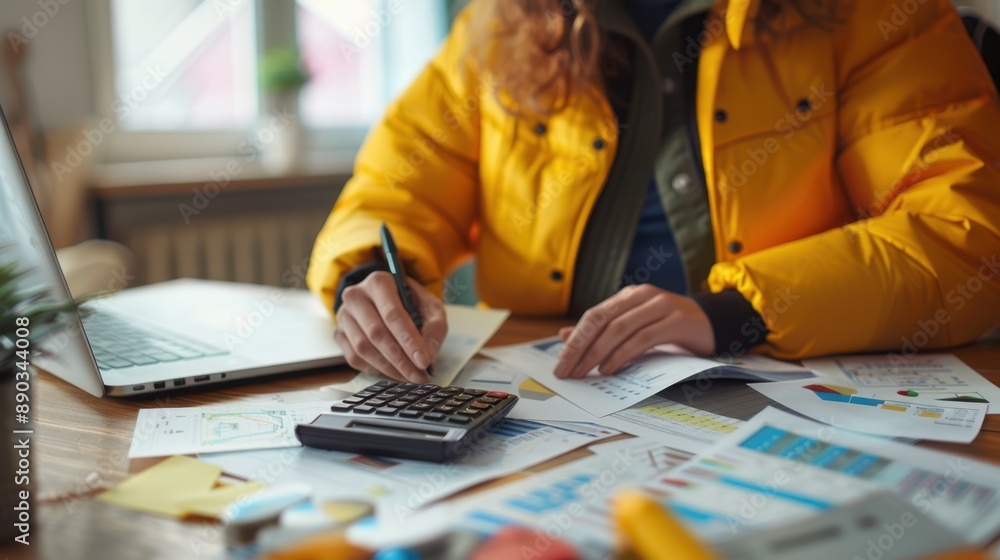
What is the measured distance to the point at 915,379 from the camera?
0.80 metres

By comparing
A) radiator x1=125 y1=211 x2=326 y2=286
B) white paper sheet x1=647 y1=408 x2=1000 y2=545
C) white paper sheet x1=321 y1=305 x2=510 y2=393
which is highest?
white paper sheet x1=647 y1=408 x2=1000 y2=545

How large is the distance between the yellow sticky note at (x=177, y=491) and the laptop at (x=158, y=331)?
0.35 feet

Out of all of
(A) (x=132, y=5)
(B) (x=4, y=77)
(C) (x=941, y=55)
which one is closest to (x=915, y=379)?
(C) (x=941, y=55)

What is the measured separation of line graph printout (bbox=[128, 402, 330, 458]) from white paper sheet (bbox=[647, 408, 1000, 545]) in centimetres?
31

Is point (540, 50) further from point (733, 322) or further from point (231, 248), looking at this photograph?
point (231, 248)

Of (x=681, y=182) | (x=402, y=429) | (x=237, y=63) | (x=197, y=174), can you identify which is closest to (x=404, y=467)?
(x=402, y=429)

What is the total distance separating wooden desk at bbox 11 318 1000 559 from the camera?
18.7 inches

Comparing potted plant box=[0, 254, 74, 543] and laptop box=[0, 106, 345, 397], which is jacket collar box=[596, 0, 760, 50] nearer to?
laptop box=[0, 106, 345, 397]

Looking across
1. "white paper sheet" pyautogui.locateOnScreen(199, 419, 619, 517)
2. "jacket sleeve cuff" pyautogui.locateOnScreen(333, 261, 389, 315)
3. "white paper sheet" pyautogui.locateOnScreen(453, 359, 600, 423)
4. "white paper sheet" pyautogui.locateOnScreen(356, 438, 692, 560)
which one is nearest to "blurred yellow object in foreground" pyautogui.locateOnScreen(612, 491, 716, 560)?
"white paper sheet" pyautogui.locateOnScreen(356, 438, 692, 560)

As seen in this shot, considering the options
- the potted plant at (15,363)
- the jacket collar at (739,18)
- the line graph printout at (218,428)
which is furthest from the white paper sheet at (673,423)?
the jacket collar at (739,18)

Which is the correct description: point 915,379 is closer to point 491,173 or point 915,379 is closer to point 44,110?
point 491,173

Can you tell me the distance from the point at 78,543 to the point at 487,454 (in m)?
0.27

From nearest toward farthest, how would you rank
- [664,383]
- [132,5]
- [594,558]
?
[594,558] → [664,383] → [132,5]

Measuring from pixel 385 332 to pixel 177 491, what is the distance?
13.1 inches
